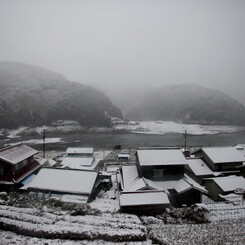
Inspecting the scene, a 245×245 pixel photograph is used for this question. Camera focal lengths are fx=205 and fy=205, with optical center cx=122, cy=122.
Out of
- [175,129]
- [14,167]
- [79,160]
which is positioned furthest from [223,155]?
[175,129]

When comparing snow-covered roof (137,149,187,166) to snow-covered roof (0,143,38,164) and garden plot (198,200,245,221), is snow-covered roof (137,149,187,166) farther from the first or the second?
snow-covered roof (0,143,38,164)

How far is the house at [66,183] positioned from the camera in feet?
71.4

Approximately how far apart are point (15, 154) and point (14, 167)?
266cm

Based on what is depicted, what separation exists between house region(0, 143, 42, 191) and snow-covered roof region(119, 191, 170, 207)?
14069 mm

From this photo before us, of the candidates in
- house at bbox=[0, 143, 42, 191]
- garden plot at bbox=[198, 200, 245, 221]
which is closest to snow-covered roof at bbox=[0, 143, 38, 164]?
house at bbox=[0, 143, 42, 191]

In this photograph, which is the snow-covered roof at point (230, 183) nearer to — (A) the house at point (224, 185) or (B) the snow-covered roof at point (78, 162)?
(A) the house at point (224, 185)

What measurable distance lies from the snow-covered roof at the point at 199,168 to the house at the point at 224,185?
2995 millimetres

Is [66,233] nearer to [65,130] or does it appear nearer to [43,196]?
[43,196]

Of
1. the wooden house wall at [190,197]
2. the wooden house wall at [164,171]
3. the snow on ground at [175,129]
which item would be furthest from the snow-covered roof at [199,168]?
the snow on ground at [175,129]

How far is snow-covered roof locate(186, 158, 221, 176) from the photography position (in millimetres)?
29828

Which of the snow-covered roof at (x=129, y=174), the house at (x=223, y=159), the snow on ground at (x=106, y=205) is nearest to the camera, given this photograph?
the snow on ground at (x=106, y=205)

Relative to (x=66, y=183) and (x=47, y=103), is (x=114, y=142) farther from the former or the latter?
(x=47, y=103)

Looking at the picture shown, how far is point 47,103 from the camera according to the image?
142 metres

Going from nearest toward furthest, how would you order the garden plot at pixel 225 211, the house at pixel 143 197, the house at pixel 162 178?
the garden plot at pixel 225 211 → the house at pixel 143 197 → the house at pixel 162 178
